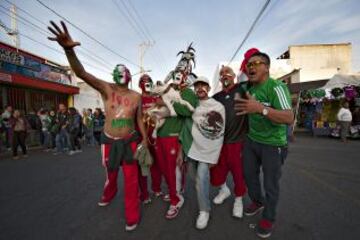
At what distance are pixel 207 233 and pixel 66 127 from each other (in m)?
7.63

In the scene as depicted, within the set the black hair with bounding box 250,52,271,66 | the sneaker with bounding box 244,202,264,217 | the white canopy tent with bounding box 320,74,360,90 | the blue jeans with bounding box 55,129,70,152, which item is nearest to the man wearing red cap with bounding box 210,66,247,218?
the sneaker with bounding box 244,202,264,217

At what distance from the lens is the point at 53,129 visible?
28.4 feet

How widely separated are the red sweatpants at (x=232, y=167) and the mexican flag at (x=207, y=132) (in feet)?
0.87

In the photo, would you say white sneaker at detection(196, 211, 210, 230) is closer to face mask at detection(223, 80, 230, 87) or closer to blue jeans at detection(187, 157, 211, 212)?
blue jeans at detection(187, 157, 211, 212)

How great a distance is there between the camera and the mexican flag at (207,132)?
268cm

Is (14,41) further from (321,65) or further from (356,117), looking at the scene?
(321,65)

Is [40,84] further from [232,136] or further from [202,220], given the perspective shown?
[202,220]

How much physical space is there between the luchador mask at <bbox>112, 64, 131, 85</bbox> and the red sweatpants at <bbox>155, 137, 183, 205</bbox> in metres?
0.88

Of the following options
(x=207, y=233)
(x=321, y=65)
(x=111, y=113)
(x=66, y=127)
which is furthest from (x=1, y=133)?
(x=321, y=65)

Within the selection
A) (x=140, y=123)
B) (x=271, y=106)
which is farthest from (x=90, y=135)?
(x=271, y=106)

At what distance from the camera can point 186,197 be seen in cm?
357

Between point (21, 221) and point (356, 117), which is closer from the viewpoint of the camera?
point (21, 221)

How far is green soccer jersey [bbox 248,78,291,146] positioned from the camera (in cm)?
222

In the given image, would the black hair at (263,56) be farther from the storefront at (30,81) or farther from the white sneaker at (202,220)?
the storefront at (30,81)
